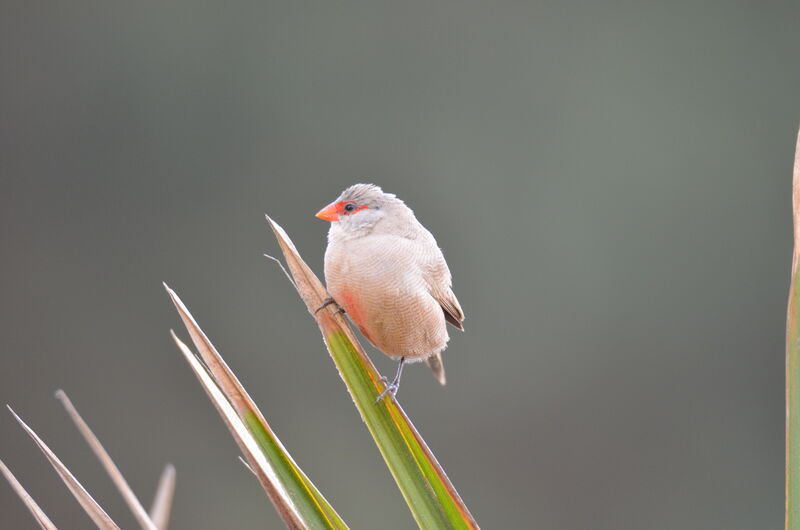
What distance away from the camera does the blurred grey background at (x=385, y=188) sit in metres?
10.1

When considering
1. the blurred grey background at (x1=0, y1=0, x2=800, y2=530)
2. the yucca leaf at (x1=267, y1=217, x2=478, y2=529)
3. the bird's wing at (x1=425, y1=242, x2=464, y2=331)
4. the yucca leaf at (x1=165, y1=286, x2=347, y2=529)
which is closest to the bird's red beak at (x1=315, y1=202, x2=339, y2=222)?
the bird's wing at (x1=425, y1=242, x2=464, y2=331)

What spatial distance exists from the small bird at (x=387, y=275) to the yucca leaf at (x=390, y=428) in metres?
0.43

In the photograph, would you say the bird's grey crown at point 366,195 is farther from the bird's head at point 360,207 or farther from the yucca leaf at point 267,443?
the yucca leaf at point 267,443

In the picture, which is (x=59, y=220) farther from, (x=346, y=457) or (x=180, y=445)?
(x=346, y=457)

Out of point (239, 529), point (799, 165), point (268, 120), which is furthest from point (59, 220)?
point (799, 165)

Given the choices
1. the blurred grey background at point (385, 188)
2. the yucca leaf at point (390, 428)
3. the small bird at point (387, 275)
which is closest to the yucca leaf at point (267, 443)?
the yucca leaf at point (390, 428)

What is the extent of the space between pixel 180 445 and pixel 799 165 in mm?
8879

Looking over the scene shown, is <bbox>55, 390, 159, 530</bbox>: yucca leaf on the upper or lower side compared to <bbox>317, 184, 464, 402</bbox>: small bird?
upper

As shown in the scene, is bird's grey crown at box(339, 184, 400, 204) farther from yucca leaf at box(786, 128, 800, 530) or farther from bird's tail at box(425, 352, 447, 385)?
yucca leaf at box(786, 128, 800, 530)

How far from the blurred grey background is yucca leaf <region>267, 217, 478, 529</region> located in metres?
7.04

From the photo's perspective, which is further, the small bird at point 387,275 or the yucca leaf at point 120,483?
the small bird at point 387,275

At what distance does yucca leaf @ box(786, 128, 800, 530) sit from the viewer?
1.83 meters

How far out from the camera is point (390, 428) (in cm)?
251

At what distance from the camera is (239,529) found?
9914mm
